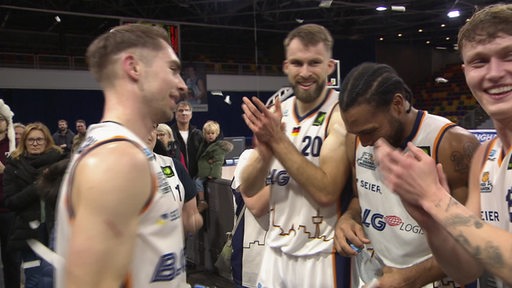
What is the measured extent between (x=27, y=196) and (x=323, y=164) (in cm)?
308

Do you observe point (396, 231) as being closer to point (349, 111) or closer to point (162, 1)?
point (349, 111)

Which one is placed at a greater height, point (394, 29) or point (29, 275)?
point (394, 29)

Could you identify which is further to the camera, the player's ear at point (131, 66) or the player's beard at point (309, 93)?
the player's beard at point (309, 93)

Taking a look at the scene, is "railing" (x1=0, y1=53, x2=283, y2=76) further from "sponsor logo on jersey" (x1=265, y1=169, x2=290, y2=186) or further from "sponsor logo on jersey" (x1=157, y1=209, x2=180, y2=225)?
"sponsor logo on jersey" (x1=157, y1=209, x2=180, y2=225)

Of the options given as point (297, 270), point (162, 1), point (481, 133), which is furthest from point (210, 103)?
point (297, 270)

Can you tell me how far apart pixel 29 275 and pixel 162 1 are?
1690 centimetres

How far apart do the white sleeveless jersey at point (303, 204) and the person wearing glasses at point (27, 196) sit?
8.64 feet

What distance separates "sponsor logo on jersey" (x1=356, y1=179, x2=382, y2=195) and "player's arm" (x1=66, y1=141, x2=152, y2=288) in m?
1.12

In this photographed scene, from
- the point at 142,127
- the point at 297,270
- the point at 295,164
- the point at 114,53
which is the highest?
the point at 114,53

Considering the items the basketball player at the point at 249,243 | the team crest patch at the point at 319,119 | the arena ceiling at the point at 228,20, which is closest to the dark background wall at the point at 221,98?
the arena ceiling at the point at 228,20

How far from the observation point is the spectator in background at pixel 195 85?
1795 cm

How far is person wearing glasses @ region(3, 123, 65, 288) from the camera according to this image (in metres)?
4.35

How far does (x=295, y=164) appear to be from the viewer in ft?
7.02

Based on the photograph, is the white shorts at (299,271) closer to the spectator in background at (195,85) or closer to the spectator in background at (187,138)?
the spectator in background at (187,138)
